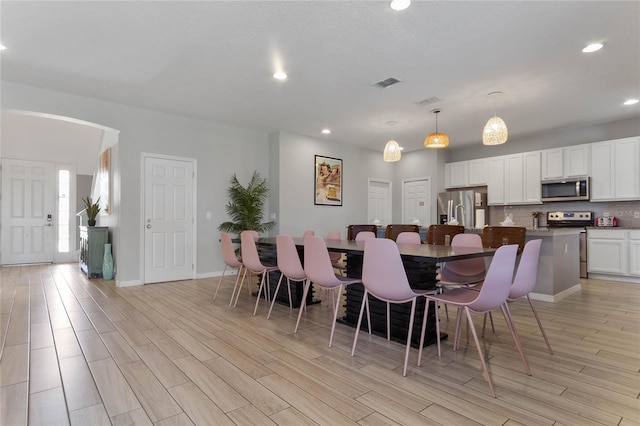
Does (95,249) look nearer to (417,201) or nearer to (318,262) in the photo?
(318,262)

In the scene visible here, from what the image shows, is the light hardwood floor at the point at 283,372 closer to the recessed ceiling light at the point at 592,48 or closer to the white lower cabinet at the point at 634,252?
the white lower cabinet at the point at 634,252

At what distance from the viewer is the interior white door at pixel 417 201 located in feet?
26.0

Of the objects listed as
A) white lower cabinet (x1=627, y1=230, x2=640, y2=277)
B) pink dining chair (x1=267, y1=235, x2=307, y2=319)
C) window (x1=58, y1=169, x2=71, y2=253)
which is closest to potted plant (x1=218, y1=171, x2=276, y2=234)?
pink dining chair (x1=267, y1=235, x2=307, y2=319)

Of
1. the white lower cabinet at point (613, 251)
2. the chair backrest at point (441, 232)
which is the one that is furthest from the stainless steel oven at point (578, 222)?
the chair backrest at point (441, 232)

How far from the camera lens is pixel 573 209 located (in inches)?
247

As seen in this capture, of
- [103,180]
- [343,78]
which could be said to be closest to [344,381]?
[343,78]

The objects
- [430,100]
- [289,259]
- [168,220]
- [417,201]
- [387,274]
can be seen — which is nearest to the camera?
[387,274]

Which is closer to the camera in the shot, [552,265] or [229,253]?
[229,253]

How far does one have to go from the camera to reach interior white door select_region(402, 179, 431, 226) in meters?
7.91

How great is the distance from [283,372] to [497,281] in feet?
4.79

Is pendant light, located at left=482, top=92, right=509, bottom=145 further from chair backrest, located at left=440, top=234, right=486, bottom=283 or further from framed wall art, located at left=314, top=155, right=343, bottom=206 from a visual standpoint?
framed wall art, located at left=314, top=155, right=343, bottom=206

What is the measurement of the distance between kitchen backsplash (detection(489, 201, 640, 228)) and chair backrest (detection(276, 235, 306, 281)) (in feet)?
19.1

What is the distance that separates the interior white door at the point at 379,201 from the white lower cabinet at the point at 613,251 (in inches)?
159

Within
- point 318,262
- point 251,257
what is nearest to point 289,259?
point 318,262
